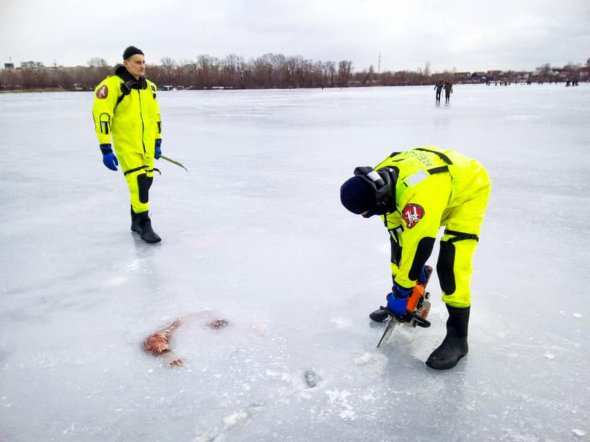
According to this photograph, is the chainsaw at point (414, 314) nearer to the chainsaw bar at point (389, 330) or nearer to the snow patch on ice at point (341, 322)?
the chainsaw bar at point (389, 330)

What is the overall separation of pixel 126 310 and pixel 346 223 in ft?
7.08

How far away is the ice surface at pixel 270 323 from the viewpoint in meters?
1.83

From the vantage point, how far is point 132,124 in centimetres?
358

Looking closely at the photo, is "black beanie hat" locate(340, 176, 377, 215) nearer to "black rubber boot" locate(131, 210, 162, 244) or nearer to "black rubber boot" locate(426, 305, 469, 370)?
"black rubber boot" locate(426, 305, 469, 370)

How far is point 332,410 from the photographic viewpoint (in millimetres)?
1866

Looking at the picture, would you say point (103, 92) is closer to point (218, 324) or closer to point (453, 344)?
point (218, 324)

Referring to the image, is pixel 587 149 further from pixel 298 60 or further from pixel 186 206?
pixel 298 60

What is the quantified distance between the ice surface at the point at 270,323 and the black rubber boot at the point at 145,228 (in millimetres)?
74

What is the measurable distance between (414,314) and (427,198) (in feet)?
2.31

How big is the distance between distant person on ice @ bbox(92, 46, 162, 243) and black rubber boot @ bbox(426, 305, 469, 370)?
252 centimetres

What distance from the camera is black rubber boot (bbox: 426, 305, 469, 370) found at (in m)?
2.12

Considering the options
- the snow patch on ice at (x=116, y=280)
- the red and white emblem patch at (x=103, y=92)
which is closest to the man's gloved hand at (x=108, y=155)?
the red and white emblem patch at (x=103, y=92)

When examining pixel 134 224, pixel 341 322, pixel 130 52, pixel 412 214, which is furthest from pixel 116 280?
pixel 412 214

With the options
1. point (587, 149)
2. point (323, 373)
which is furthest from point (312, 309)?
point (587, 149)
